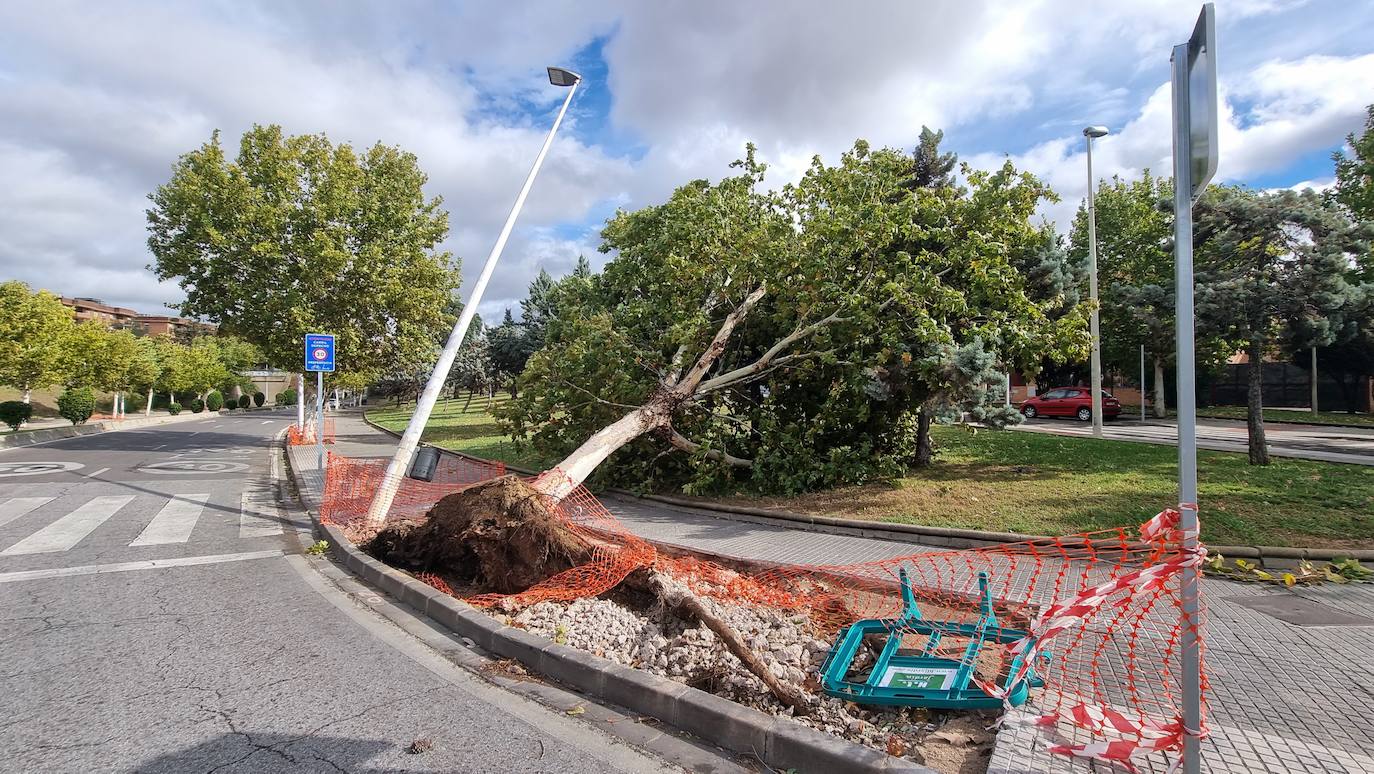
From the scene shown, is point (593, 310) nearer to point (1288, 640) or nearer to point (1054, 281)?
point (1054, 281)

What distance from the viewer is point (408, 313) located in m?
19.4

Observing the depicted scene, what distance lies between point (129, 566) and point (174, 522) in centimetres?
264

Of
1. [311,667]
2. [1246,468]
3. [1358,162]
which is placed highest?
[1358,162]

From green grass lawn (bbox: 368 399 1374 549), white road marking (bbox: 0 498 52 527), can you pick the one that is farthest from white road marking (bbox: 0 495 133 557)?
green grass lawn (bbox: 368 399 1374 549)

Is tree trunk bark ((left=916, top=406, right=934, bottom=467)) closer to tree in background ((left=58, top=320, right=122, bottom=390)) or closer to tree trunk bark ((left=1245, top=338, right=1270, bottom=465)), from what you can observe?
tree trunk bark ((left=1245, top=338, right=1270, bottom=465))

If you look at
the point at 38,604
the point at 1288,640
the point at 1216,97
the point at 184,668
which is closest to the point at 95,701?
the point at 184,668

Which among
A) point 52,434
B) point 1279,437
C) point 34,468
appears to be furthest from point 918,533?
point 52,434

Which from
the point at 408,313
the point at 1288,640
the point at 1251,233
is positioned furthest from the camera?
the point at 408,313

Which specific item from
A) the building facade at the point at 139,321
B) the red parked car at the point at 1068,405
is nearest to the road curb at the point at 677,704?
the red parked car at the point at 1068,405

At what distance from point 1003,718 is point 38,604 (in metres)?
7.08

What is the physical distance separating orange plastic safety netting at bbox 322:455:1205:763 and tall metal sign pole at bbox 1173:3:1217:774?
0.19ft

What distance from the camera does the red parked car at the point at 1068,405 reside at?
2606cm

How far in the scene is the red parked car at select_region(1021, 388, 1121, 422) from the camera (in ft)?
85.5

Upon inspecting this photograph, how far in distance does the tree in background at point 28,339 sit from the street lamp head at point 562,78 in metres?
25.0
